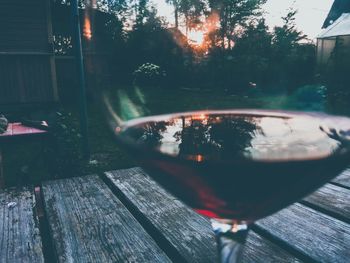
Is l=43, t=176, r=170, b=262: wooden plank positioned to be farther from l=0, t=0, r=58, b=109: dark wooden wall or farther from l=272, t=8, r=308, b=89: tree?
l=0, t=0, r=58, b=109: dark wooden wall

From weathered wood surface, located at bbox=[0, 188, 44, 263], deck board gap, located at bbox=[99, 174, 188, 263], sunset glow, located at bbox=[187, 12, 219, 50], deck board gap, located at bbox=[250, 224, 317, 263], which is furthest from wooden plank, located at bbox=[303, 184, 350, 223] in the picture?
weathered wood surface, located at bbox=[0, 188, 44, 263]

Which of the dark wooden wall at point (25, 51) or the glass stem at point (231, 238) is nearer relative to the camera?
the glass stem at point (231, 238)

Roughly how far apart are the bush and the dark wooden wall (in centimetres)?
843

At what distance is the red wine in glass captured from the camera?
40 centimetres

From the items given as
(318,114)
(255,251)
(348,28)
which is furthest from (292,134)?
(348,28)

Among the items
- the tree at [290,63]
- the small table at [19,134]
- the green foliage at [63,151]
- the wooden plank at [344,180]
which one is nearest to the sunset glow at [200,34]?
the tree at [290,63]

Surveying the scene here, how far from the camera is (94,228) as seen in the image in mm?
834

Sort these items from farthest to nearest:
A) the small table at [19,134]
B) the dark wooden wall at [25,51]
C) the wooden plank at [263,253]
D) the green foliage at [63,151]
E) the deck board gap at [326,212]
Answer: the dark wooden wall at [25,51], the small table at [19,134], the green foliage at [63,151], the deck board gap at [326,212], the wooden plank at [263,253]

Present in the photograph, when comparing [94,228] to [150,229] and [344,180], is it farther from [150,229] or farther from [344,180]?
[344,180]

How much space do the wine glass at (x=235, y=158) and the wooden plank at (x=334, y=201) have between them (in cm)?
48

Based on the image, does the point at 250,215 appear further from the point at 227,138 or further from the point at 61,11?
the point at 61,11

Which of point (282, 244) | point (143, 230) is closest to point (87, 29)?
point (143, 230)

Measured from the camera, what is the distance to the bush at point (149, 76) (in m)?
0.59

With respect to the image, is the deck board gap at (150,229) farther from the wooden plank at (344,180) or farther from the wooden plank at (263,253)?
the wooden plank at (344,180)
